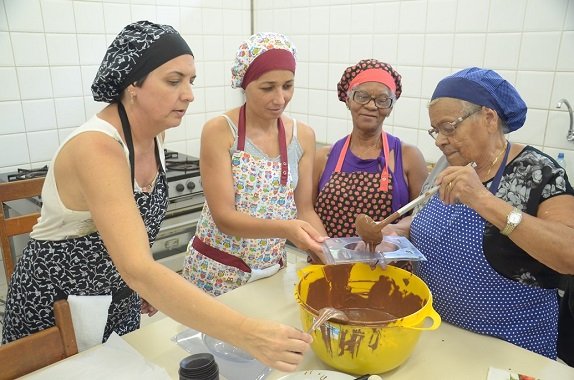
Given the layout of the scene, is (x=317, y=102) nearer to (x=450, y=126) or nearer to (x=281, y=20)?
(x=281, y=20)

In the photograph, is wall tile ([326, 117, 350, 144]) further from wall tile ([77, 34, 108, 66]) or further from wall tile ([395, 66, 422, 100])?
wall tile ([77, 34, 108, 66])

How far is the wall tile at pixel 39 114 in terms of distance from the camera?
227 centimetres

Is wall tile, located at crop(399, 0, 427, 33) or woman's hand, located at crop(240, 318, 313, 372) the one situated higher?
wall tile, located at crop(399, 0, 427, 33)

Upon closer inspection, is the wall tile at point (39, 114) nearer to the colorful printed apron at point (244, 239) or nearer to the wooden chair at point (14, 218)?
the wooden chair at point (14, 218)

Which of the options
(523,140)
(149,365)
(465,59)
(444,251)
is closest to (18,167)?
(149,365)

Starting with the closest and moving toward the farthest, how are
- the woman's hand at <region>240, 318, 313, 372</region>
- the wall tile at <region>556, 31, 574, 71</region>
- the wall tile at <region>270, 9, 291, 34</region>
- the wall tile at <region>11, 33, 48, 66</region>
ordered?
the woman's hand at <region>240, 318, 313, 372</region> → the wall tile at <region>556, 31, 574, 71</region> → the wall tile at <region>11, 33, 48, 66</region> → the wall tile at <region>270, 9, 291, 34</region>

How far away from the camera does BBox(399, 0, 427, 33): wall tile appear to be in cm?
227

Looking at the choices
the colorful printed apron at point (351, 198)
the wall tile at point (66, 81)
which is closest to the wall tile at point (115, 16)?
the wall tile at point (66, 81)

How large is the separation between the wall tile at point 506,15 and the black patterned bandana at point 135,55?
1542 millimetres

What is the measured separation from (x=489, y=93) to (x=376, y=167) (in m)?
0.50

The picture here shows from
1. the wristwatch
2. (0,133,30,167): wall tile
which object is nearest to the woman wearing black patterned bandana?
the wristwatch

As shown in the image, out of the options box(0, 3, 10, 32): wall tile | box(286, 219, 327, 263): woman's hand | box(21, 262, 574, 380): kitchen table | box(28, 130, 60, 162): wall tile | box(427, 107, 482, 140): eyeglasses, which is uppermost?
box(0, 3, 10, 32): wall tile

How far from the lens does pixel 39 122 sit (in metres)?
2.32

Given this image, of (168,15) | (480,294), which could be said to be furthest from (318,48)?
(480,294)
